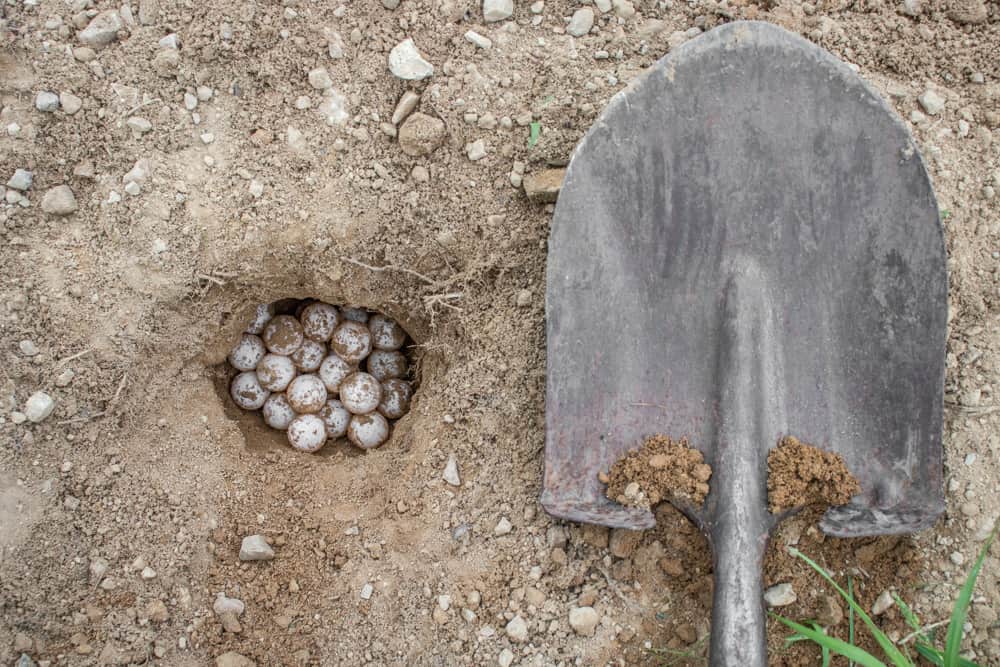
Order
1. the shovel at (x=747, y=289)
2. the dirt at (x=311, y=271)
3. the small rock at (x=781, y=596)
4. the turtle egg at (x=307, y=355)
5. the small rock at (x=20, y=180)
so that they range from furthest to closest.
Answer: the turtle egg at (x=307, y=355) < the small rock at (x=20, y=180) < the dirt at (x=311, y=271) < the small rock at (x=781, y=596) < the shovel at (x=747, y=289)

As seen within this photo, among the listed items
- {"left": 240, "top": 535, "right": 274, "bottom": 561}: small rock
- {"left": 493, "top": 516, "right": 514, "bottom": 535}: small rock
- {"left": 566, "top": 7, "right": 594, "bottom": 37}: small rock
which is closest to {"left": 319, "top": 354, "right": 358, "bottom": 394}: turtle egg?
{"left": 240, "top": 535, "right": 274, "bottom": 561}: small rock

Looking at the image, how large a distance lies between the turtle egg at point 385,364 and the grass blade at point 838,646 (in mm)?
1611

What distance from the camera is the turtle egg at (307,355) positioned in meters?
3.06

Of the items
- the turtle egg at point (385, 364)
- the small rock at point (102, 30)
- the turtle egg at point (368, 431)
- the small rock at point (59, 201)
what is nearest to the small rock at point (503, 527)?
the turtle egg at point (368, 431)

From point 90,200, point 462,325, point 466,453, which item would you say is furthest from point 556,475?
point 90,200

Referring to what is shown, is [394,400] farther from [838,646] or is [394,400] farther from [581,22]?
[838,646]

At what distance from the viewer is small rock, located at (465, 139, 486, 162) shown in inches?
101

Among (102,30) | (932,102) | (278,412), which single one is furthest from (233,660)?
(932,102)

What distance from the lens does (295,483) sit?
270 cm

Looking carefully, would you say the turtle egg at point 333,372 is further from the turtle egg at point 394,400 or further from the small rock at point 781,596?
the small rock at point 781,596

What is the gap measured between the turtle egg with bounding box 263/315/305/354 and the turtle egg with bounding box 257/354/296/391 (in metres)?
0.03

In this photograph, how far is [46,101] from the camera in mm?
2572

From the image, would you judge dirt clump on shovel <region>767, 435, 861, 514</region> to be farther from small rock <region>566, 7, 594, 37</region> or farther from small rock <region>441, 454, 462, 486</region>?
small rock <region>566, 7, 594, 37</region>

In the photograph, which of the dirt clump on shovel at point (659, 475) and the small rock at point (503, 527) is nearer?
the dirt clump on shovel at point (659, 475)
